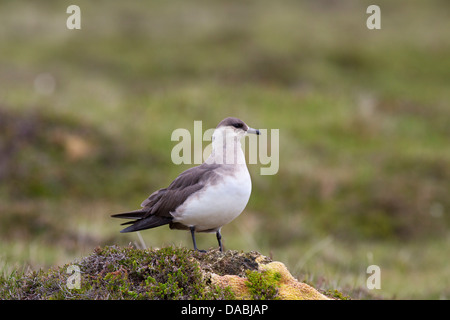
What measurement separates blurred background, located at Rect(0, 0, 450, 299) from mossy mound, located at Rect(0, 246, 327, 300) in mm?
826

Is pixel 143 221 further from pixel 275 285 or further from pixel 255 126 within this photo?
pixel 255 126

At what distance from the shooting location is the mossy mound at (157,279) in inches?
201

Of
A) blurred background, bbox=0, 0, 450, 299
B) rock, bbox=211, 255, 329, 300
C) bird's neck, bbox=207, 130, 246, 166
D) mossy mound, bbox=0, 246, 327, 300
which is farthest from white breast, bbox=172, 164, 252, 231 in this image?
blurred background, bbox=0, 0, 450, 299

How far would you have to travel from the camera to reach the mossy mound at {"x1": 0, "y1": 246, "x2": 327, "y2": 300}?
510 cm

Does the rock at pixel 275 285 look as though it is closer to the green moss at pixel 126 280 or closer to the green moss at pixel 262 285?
the green moss at pixel 262 285

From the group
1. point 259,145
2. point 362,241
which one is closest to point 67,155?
point 259,145

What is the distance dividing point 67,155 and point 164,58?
1255cm

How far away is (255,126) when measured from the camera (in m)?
16.8

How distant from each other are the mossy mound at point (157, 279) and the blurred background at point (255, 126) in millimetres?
826

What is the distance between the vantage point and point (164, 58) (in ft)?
86.6

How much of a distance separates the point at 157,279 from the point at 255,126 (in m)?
11.8
